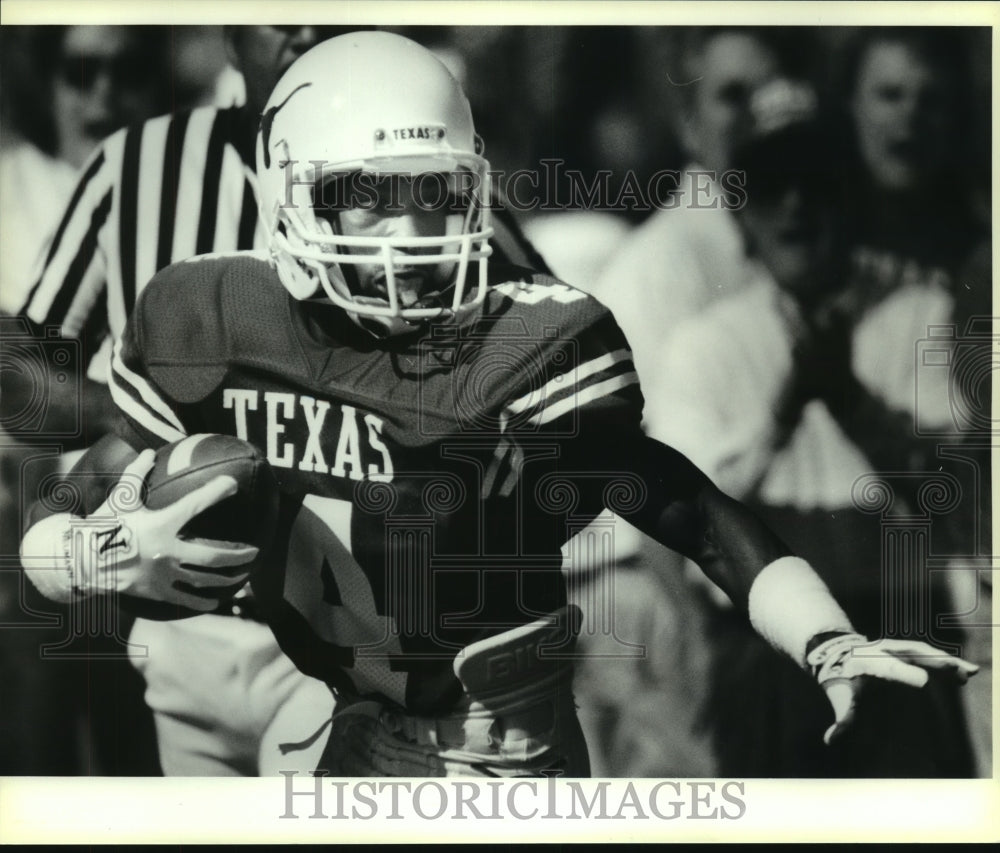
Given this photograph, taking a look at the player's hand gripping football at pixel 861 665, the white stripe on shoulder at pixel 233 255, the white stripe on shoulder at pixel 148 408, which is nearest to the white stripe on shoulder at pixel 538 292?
the white stripe on shoulder at pixel 233 255

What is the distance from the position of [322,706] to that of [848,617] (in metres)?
1.09

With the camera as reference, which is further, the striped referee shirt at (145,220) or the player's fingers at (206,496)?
the striped referee shirt at (145,220)

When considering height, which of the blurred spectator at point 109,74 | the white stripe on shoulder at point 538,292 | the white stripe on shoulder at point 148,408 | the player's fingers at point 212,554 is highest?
the blurred spectator at point 109,74

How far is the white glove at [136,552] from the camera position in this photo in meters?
2.49

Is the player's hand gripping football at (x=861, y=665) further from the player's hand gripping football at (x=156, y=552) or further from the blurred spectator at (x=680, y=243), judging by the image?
the player's hand gripping football at (x=156, y=552)

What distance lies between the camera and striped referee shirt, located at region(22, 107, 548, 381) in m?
2.56

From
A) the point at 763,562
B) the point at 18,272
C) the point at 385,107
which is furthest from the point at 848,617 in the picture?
the point at 18,272

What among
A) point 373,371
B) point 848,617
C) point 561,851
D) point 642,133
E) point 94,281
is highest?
point 642,133

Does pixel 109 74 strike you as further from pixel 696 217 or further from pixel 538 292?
pixel 696 217

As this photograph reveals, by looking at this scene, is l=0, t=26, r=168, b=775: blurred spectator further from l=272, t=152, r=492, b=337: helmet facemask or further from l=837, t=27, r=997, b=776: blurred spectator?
l=837, t=27, r=997, b=776: blurred spectator

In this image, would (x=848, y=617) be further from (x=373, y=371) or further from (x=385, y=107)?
(x=385, y=107)

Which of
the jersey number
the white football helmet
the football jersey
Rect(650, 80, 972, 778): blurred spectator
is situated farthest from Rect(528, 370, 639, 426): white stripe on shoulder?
the jersey number

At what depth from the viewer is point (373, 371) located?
252 centimetres

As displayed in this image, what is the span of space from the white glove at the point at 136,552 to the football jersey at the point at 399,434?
0.08 metres
